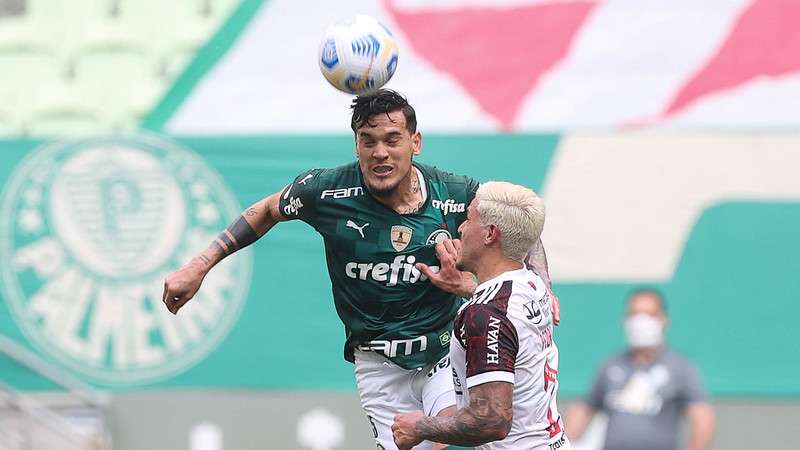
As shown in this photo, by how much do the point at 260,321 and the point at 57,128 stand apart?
2384mm

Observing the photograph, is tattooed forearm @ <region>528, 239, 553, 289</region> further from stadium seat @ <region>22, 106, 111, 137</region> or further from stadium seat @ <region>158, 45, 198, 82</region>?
stadium seat @ <region>22, 106, 111, 137</region>

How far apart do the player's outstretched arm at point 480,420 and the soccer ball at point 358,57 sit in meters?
1.55

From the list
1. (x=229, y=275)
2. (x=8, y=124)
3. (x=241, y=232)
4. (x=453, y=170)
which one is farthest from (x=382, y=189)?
(x=8, y=124)

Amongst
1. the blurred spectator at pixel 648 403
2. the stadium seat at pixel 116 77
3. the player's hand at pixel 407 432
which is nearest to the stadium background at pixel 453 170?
the stadium seat at pixel 116 77

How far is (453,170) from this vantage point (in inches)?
402

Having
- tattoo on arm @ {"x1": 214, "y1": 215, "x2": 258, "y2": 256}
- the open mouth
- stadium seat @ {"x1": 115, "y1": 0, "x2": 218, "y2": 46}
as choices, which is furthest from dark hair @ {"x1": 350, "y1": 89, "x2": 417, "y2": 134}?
stadium seat @ {"x1": 115, "y1": 0, "x2": 218, "y2": 46}

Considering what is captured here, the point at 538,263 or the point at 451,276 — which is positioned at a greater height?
the point at 538,263

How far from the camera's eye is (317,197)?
18.7 ft

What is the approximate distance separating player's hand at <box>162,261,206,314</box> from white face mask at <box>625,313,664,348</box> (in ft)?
14.7

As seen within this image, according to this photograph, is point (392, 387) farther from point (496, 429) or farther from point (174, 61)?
point (174, 61)

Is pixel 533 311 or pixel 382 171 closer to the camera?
pixel 533 311

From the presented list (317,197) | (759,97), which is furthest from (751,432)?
(317,197)

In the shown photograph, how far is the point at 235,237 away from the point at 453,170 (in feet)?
15.1

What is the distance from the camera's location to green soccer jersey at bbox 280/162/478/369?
5668mm
